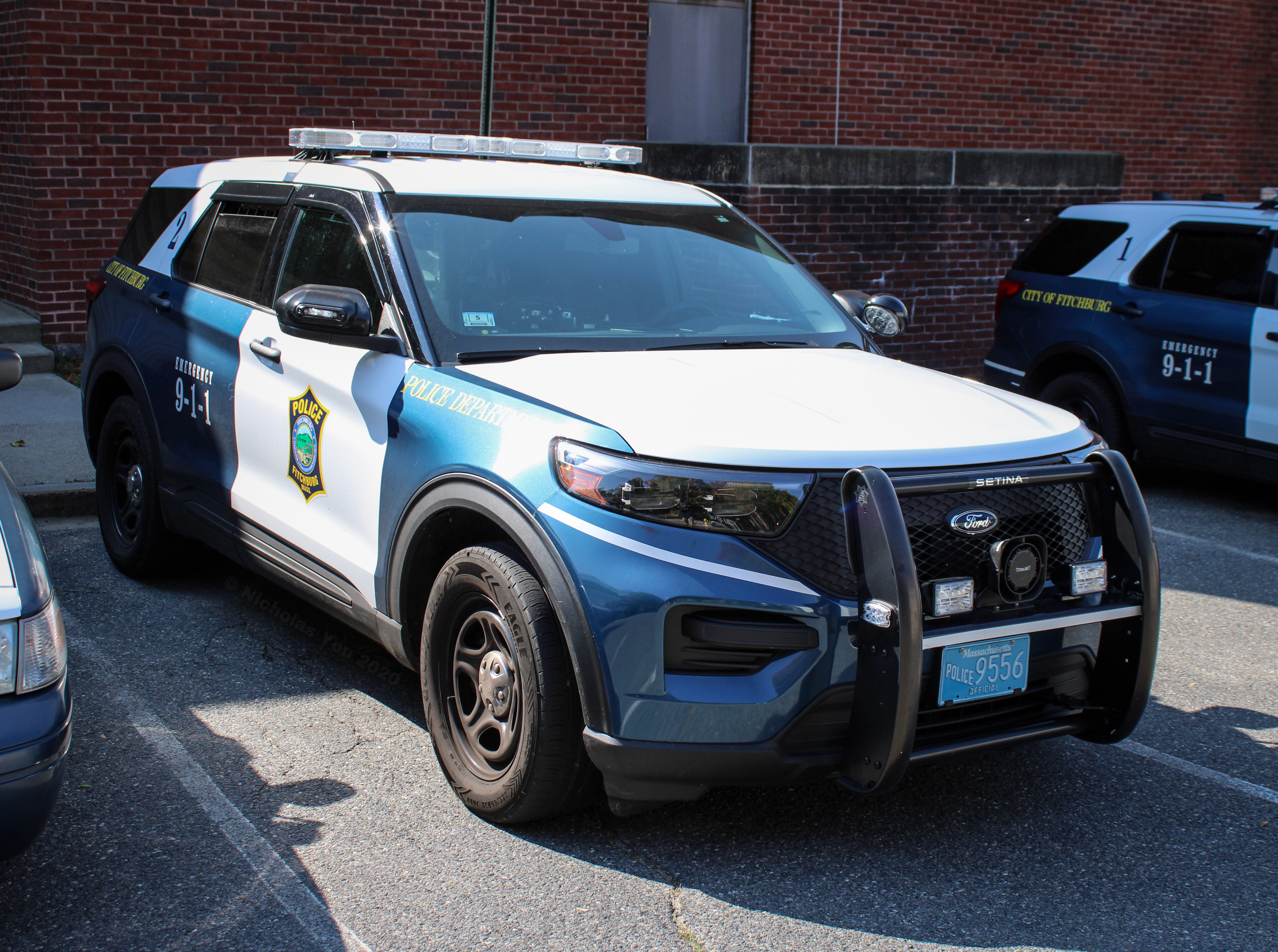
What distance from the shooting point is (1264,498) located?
841cm

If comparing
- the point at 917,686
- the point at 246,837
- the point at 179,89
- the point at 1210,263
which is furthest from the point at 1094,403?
the point at 179,89

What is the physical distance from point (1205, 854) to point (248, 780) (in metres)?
2.81

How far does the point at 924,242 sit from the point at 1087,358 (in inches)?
139

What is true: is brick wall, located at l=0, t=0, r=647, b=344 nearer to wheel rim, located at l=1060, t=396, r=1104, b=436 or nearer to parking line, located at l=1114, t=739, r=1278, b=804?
wheel rim, located at l=1060, t=396, r=1104, b=436

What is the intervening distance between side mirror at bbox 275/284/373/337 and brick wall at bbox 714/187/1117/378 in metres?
6.99

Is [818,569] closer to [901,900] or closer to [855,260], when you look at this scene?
[901,900]

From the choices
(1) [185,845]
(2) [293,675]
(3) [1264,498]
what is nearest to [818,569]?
(1) [185,845]

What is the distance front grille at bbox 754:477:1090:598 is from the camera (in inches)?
129

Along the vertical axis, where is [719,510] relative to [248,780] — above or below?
above

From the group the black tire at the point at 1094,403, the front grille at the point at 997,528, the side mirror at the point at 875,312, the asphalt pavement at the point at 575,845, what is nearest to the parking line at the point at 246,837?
the asphalt pavement at the point at 575,845

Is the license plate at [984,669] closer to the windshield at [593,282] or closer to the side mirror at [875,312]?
the windshield at [593,282]

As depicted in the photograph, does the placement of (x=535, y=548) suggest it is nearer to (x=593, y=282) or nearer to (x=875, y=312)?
(x=593, y=282)

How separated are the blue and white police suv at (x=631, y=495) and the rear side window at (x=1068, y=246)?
437cm

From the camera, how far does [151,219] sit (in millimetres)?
6008
